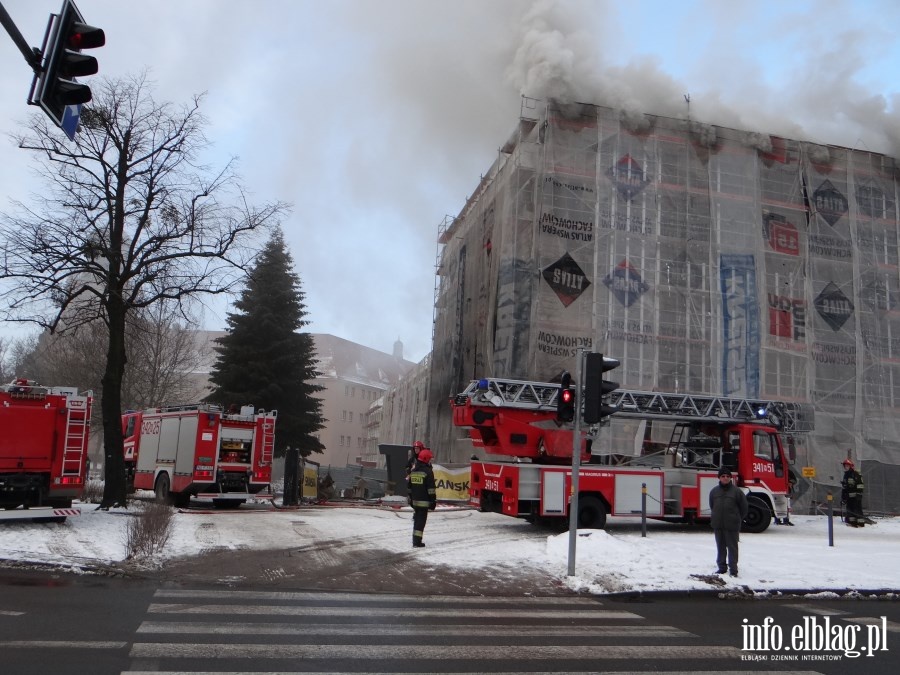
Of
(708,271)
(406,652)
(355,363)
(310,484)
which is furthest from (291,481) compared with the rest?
(355,363)

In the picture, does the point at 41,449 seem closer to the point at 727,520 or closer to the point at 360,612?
the point at 360,612

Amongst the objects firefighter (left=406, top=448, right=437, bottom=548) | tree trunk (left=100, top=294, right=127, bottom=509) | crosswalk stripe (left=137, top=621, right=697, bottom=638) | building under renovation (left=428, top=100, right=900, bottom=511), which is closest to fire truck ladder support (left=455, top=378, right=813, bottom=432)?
firefighter (left=406, top=448, right=437, bottom=548)

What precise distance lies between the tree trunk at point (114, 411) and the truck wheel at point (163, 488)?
2.85 metres

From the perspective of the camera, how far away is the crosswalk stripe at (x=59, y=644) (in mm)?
5441

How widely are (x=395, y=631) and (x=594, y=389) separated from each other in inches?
183

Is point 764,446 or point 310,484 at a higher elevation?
point 764,446

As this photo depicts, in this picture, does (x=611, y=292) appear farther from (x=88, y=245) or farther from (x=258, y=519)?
(x=88, y=245)

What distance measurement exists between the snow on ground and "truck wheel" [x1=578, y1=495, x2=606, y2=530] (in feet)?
1.92

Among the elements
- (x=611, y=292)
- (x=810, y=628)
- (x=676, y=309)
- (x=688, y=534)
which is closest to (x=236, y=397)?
(x=611, y=292)

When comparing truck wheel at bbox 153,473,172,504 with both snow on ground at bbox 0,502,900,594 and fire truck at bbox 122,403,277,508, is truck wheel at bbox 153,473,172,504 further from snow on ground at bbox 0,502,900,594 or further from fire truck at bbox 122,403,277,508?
snow on ground at bbox 0,502,900,594

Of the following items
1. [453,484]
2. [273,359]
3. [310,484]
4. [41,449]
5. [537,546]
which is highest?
[273,359]

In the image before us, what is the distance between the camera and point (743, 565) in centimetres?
1054

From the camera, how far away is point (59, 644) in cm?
552

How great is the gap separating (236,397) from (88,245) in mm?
13832
